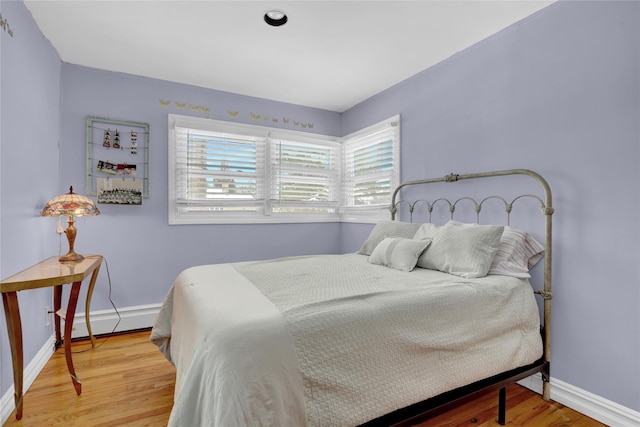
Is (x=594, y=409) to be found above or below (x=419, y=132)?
below

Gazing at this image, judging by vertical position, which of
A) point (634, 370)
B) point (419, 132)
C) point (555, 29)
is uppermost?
point (555, 29)

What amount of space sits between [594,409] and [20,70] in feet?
12.8

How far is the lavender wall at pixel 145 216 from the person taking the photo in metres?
2.88

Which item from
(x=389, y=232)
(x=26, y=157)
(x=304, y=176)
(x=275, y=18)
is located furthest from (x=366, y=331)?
(x=304, y=176)

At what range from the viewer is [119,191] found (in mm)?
2996

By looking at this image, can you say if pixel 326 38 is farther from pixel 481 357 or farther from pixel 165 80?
pixel 481 357

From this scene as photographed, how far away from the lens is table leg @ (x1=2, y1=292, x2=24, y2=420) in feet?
5.34

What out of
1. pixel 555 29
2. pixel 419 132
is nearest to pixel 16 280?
pixel 419 132

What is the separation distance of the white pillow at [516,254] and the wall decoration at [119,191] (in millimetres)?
3004

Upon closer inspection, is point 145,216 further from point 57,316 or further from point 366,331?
point 366,331

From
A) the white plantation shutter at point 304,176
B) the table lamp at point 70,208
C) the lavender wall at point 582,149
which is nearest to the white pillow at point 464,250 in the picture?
the lavender wall at point 582,149

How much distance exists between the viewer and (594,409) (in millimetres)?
1788

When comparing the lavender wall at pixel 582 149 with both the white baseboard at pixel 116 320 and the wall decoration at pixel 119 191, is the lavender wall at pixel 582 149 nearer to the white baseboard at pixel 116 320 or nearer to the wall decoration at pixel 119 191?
the wall decoration at pixel 119 191

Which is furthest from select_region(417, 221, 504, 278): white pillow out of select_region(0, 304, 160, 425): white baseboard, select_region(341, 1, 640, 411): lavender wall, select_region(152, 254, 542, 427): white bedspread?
select_region(0, 304, 160, 425): white baseboard
